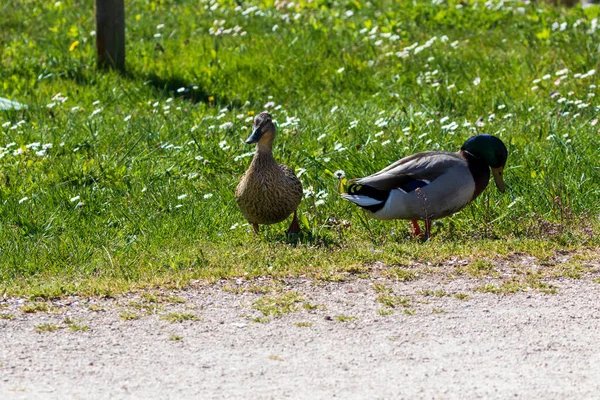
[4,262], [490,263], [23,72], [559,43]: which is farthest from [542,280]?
[23,72]

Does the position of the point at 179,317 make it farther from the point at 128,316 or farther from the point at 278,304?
the point at 278,304

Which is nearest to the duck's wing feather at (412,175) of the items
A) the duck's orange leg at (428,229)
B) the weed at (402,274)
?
the duck's orange leg at (428,229)

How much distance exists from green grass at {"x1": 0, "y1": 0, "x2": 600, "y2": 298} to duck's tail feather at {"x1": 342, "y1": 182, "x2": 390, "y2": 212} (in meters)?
0.26

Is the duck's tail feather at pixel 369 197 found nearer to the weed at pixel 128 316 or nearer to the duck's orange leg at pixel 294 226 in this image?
Answer: the duck's orange leg at pixel 294 226

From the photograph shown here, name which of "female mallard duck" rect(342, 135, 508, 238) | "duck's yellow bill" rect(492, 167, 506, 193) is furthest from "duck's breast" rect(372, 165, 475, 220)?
"duck's yellow bill" rect(492, 167, 506, 193)

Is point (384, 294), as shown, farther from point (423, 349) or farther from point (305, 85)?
point (305, 85)

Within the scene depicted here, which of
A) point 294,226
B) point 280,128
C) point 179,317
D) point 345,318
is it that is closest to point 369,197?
point 294,226

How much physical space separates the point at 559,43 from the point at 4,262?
6976 mm

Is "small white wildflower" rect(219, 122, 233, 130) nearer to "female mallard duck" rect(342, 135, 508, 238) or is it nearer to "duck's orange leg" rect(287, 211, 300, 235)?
"duck's orange leg" rect(287, 211, 300, 235)

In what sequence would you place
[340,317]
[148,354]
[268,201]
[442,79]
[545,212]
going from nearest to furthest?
[148,354]
[340,317]
[268,201]
[545,212]
[442,79]

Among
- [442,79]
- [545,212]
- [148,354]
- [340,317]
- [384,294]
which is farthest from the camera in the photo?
[442,79]

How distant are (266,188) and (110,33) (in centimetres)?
489

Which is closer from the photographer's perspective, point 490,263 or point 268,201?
point 490,263

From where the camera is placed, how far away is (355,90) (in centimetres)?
1047
